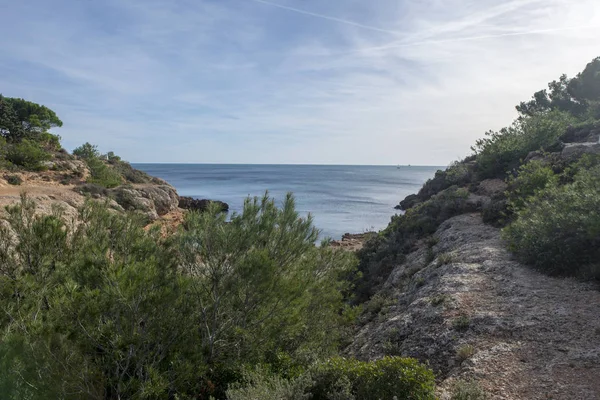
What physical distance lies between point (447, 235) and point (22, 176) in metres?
28.9

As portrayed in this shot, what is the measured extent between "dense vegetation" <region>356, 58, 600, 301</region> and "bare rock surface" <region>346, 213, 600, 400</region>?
0.88m

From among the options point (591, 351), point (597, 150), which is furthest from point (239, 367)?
point (597, 150)

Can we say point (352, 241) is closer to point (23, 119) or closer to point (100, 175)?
point (100, 175)

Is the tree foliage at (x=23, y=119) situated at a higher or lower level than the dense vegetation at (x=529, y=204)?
higher

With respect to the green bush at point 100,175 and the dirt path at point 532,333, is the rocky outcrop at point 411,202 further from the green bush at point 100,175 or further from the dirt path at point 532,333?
the green bush at point 100,175

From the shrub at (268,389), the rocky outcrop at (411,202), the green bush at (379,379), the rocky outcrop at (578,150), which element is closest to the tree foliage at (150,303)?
the shrub at (268,389)

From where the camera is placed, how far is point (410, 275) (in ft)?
45.8

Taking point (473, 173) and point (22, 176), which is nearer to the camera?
point (473, 173)

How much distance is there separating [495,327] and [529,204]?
7923 mm

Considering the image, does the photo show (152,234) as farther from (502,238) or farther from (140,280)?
(502,238)

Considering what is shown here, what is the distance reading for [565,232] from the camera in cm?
1040

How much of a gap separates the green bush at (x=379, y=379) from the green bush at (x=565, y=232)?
21.3 ft

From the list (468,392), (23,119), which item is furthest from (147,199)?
(23,119)

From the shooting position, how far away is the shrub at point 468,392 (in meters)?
5.54
